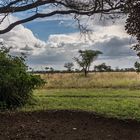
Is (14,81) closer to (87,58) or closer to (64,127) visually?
(64,127)

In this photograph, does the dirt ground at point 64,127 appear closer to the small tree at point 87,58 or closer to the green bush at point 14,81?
the green bush at point 14,81

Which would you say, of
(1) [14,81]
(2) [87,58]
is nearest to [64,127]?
(1) [14,81]

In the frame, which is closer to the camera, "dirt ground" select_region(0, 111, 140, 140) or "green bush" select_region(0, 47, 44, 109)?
"dirt ground" select_region(0, 111, 140, 140)

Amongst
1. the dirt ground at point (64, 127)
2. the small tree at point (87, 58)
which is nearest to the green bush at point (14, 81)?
the dirt ground at point (64, 127)

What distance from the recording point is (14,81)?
55.6 ft

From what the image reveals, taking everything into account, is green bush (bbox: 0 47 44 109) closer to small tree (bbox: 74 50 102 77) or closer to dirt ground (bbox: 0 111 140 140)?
dirt ground (bbox: 0 111 140 140)

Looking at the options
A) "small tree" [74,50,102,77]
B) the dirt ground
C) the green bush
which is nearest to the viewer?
Answer: the dirt ground

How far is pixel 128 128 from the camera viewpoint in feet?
39.3

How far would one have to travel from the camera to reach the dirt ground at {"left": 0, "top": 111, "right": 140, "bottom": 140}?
10758 mm

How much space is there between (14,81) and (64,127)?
559 cm

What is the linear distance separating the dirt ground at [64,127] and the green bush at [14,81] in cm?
285

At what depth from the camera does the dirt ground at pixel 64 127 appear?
35.3 ft

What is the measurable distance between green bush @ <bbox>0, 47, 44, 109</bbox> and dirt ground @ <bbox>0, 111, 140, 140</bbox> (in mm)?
2855

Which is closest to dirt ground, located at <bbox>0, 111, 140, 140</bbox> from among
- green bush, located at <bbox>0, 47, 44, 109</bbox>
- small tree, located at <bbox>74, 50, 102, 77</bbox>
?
green bush, located at <bbox>0, 47, 44, 109</bbox>
